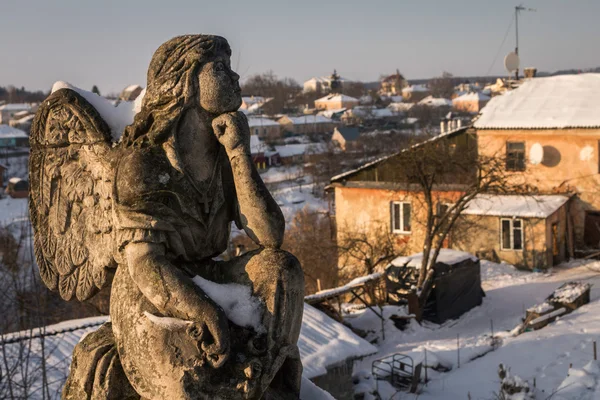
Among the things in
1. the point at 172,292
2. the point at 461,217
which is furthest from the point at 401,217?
the point at 172,292

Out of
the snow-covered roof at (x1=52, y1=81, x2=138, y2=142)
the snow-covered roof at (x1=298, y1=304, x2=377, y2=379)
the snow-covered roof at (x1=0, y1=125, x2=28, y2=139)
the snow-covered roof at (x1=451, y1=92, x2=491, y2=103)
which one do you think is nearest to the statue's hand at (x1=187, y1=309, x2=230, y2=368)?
the snow-covered roof at (x1=52, y1=81, x2=138, y2=142)

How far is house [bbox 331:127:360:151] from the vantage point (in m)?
70.2

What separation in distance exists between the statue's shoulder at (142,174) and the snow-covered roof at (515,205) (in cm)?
2069

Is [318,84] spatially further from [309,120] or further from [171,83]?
[171,83]

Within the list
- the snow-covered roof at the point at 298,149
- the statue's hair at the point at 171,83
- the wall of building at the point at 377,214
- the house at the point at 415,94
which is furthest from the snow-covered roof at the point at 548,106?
the house at the point at 415,94

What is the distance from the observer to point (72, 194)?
4.28 m

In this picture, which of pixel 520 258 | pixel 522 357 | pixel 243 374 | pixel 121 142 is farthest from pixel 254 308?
pixel 520 258

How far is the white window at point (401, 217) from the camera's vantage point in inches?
1008

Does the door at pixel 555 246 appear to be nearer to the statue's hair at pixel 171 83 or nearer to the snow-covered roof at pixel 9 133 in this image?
the statue's hair at pixel 171 83

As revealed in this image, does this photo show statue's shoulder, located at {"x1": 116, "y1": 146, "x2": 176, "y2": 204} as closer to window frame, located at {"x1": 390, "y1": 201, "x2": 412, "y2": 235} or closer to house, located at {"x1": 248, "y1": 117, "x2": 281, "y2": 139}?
window frame, located at {"x1": 390, "y1": 201, "x2": 412, "y2": 235}

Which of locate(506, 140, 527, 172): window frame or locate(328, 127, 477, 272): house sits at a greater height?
locate(506, 140, 527, 172): window frame

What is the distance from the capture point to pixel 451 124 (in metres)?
31.8

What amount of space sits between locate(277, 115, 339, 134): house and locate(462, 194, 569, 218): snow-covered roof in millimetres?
62371

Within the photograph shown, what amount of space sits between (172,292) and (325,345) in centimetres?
808
